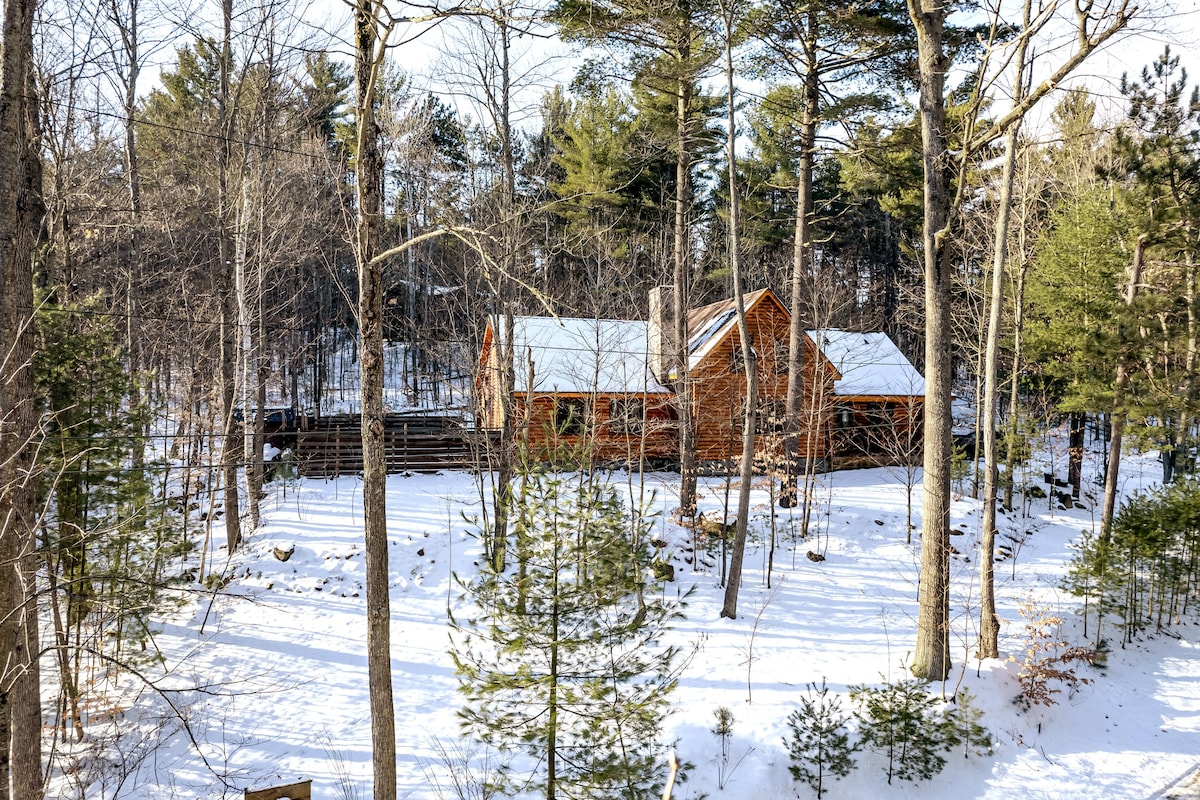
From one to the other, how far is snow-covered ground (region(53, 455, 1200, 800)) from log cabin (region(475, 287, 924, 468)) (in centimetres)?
365

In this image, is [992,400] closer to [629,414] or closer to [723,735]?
[723,735]

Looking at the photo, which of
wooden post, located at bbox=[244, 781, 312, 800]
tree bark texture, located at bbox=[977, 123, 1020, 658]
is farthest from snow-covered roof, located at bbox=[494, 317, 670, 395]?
wooden post, located at bbox=[244, 781, 312, 800]

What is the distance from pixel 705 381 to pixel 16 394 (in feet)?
50.1

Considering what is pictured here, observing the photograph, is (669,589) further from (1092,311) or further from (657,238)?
(657,238)

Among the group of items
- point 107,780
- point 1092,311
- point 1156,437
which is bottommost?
point 107,780

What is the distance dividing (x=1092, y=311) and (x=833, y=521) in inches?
277

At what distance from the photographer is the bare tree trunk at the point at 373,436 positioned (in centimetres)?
512

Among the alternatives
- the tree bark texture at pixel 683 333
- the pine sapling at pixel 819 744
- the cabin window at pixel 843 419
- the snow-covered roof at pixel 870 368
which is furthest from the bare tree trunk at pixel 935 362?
Answer: the cabin window at pixel 843 419

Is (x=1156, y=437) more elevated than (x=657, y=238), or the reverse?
(x=657, y=238)

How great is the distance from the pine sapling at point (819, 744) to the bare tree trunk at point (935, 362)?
1.40m

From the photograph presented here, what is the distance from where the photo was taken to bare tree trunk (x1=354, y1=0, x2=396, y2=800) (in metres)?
5.12

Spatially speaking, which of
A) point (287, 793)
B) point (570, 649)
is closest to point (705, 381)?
point (570, 649)

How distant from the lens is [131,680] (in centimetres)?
971

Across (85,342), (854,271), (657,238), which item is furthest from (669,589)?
(854,271)
